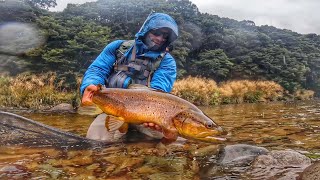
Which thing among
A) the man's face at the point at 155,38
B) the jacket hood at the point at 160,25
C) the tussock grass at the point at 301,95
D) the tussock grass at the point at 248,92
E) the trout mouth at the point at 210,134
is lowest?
the tussock grass at the point at 301,95

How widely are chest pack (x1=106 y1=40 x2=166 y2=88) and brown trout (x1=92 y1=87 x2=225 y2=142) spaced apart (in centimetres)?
104

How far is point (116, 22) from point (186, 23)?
765cm

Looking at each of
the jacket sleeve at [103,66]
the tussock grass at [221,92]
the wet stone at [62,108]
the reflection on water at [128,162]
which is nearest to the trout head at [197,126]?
the reflection on water at [128,162]

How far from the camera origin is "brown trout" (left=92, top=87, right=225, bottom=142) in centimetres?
285

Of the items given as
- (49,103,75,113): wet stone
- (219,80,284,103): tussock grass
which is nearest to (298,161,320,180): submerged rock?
(49,103,75,113): wet stone

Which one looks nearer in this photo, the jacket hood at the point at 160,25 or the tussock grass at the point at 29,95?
the jacket hood at the point at 160,25

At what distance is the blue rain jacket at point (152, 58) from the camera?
4.31m

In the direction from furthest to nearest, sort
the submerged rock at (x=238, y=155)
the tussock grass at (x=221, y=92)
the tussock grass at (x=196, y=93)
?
the tussock grass at (x=221, y=92), the tussock grass at (x=196, y=93), the submerged rock at (x=238, y=155)

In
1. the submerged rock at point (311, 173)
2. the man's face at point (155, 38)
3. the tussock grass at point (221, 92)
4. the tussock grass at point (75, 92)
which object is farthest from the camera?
the tussock grass at point (221, 92)

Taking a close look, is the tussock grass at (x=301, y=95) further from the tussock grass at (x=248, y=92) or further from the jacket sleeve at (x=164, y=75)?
the jacket sleeve at (x=164, y=75)

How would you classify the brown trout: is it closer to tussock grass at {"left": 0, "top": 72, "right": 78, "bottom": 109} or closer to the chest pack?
the chest pack

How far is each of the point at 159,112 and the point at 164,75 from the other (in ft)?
4.91

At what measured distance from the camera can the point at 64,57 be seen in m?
17.7

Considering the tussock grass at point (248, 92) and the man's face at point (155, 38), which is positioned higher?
the man's face at point (155, 38)
